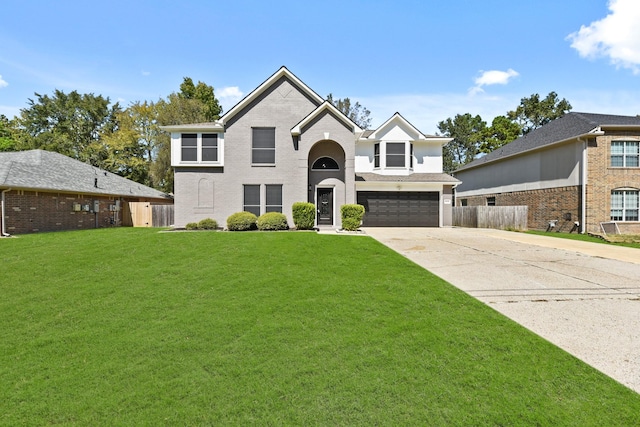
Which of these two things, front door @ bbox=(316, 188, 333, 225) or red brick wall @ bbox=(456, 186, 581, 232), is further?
red brick wall @ bbox=(456, 186, 581, 232)

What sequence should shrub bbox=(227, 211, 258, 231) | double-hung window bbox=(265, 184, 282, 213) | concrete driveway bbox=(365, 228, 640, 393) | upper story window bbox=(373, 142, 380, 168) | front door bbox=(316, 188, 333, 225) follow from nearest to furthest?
concrete driveway bbox=(365, 228, 640, 393) → shrub bbox=(227, 211, 258, 231) → double-hung window bbox=(265, 184, 282, 213) → front door bbox=(316, 188, 333, 225) → upper story window bbox=(373, 142, 380, 168)

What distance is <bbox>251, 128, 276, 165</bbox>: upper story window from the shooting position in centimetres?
1845

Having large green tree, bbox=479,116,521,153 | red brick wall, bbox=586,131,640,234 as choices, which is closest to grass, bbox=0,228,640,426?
red brick wall, bbox=586,131,640,234

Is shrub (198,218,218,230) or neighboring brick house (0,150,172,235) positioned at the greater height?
neighboring brick house (0,150,172,235)

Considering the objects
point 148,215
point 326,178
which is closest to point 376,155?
point 326,178

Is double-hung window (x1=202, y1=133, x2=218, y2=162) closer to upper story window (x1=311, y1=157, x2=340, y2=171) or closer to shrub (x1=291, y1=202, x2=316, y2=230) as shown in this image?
upper story window (x1=311, y1=157, x2=340, y2=171)

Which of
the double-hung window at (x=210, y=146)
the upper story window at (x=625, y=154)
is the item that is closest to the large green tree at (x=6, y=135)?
the double-hung window at (x=210, y=146)

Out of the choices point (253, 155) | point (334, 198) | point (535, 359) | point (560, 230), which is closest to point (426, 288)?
point (535, 359)

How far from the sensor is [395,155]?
22.0 meters

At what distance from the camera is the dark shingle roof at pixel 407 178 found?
21.0 meters

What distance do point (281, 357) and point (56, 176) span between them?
2457cm

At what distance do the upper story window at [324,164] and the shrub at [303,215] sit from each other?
3.68 meters

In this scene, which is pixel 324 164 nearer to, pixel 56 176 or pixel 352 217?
pixel 352 217

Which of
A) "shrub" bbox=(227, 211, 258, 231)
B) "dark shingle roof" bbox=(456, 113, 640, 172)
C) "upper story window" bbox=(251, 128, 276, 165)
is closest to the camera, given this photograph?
"shrub" bbox=(227, 211, 258, 231)
